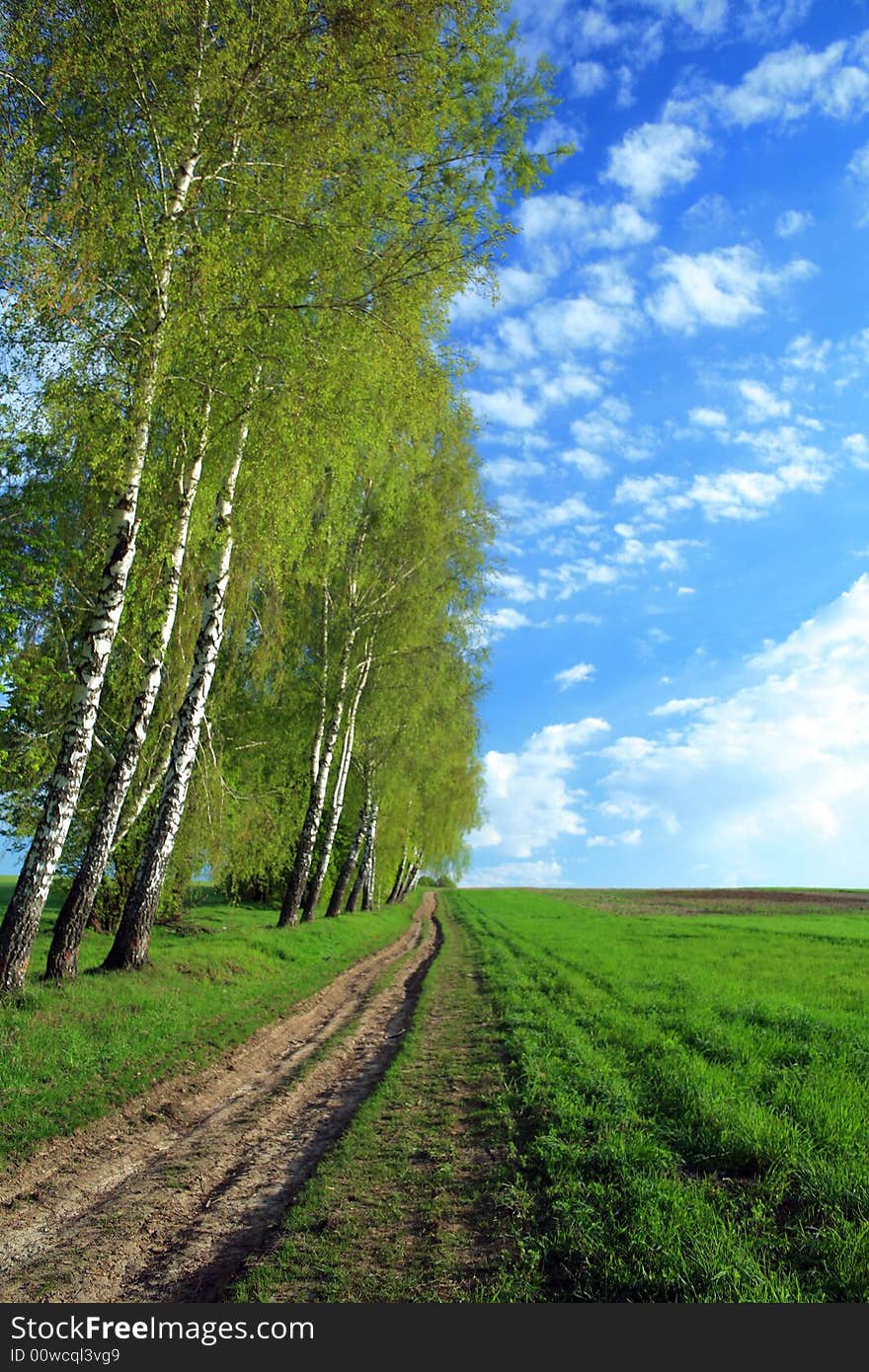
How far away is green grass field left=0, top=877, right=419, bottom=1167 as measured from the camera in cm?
757

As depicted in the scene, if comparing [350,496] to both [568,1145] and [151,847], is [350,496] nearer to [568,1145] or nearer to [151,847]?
[151,847]

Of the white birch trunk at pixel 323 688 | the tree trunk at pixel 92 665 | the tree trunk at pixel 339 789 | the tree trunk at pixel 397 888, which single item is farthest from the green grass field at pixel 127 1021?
the tree trunk at pixel 397 888

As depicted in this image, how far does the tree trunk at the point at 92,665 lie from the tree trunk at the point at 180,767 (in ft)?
7.18

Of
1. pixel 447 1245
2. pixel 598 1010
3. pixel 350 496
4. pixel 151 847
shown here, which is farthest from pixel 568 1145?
pixel 350 496

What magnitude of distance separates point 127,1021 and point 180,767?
4958mm

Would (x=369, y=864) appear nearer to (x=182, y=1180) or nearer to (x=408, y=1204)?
(x=182, y=1180)

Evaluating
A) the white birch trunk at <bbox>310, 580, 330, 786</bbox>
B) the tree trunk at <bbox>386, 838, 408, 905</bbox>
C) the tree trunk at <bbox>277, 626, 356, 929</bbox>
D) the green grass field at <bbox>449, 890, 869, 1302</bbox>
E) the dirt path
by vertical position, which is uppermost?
the white birch trunk at <bbox>310, 580, 330, 786</bbox>

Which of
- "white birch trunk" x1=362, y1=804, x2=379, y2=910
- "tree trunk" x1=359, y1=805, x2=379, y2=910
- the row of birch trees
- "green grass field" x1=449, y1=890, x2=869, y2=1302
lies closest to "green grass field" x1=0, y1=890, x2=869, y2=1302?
"green grass field" x1=449, y1=890, x2=869, y2=1302

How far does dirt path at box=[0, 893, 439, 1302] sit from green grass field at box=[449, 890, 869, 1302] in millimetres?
1953

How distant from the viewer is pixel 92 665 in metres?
11.1

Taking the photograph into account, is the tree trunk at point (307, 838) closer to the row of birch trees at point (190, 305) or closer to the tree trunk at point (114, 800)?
the row of birch trees at point (190, 305)

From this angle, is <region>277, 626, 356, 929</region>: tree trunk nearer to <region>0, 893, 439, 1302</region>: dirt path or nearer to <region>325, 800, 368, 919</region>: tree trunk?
<region>325, 800, 368, 919</region>: tree trunk

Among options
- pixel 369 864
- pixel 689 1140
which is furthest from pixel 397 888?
pixel 689 1140

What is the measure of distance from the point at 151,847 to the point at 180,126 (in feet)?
37.9
